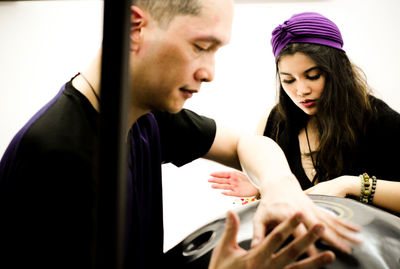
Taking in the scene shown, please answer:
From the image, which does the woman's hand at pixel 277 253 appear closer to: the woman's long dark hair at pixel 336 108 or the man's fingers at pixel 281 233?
the man's fingers at pixel 281 233

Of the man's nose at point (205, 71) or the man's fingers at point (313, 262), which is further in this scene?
the man's nose at point (205, 71)

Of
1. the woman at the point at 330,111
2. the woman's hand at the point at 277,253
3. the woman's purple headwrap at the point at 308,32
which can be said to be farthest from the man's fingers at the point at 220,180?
the woman's hand at the point at 277,253

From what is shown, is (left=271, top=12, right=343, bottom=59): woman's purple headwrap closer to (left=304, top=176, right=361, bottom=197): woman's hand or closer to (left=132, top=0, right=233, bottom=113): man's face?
(left=304, top=176, right=361, bottom=197): woman's hand

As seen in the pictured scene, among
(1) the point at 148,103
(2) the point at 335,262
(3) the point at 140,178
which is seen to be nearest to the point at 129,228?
(3) the point at 140,178

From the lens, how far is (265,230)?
1.72 ft

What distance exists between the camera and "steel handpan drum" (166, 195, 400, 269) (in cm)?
48

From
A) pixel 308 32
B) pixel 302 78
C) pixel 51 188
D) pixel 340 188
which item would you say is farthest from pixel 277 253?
pixel 308 32

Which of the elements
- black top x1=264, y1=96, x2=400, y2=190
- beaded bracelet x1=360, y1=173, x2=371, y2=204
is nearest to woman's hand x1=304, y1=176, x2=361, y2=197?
beaded bracelet x1=360, y1=173, x2=371, y2=204

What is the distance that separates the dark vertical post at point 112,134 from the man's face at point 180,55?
1.39 ft

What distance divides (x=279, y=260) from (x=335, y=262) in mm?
91

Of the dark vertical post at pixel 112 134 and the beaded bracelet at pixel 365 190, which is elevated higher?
the dark vertical post at pixel 112 134

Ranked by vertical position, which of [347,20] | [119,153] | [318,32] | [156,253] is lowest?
[156,253]

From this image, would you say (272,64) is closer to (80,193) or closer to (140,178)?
(140,178)

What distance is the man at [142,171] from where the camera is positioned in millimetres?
477
